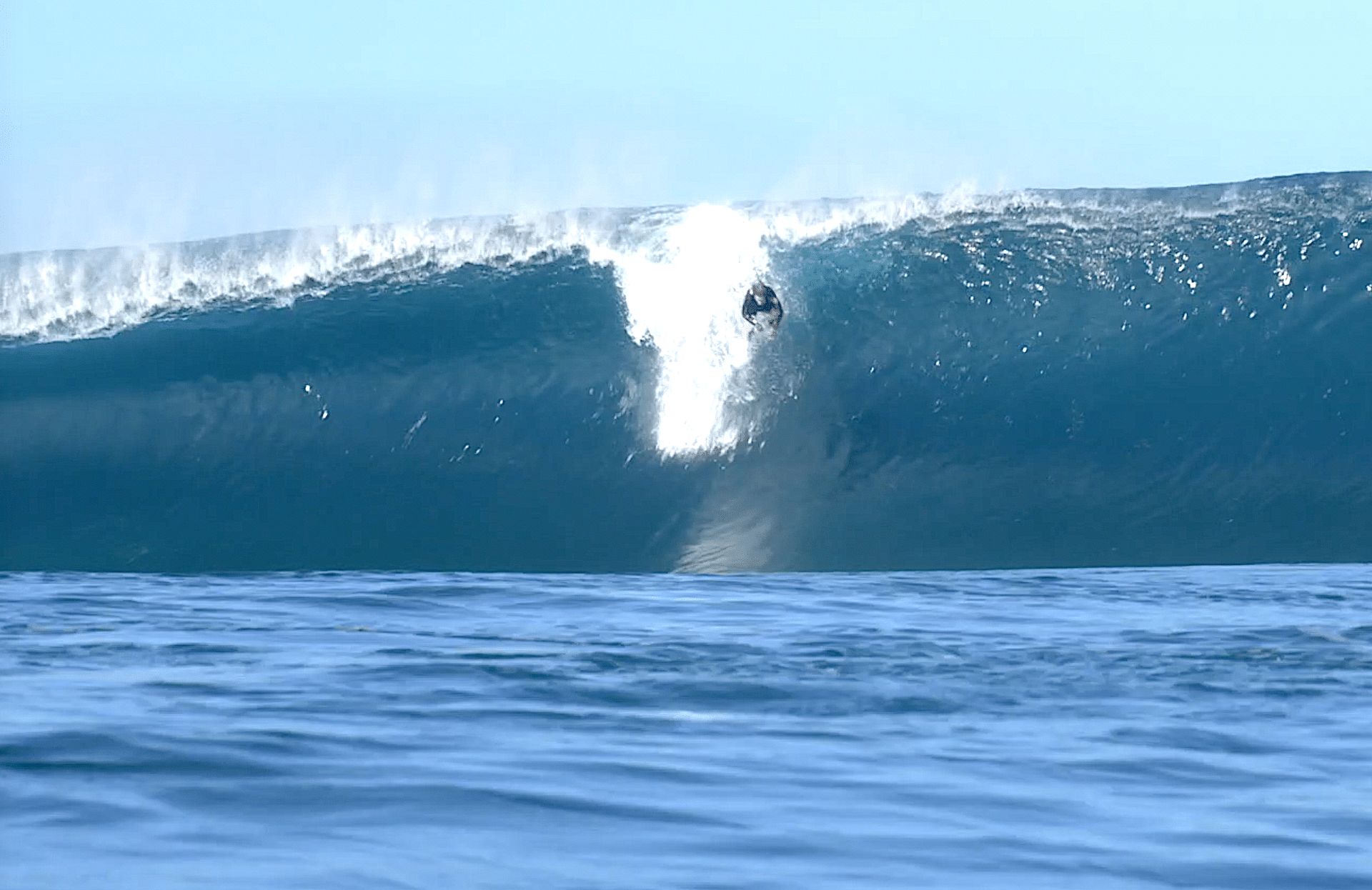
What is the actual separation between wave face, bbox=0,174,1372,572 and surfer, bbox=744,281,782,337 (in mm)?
125

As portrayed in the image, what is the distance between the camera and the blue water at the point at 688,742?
4.51 metres

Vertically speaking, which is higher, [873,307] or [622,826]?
[873,307]

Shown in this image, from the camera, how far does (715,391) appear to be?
1442 cm

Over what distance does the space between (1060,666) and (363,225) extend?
35.9ft

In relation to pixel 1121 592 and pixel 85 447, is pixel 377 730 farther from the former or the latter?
pixel 85 447

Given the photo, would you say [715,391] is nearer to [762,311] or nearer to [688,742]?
[762,311]

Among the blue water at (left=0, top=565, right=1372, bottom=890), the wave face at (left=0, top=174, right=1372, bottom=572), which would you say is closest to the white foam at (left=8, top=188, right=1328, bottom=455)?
the wave face at (left=0, top=174, right=1372, bottom=572)

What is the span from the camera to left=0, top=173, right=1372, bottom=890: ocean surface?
4902 millimetres

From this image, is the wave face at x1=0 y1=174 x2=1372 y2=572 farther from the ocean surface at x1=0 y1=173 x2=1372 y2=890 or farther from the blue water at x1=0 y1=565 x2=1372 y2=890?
the blue water at x1=0 y1=565 x2=1372 y2=890

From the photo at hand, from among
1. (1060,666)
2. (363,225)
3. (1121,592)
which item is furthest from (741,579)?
(363,225)

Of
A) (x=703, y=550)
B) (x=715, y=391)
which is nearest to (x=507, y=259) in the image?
(x=715, y=391)

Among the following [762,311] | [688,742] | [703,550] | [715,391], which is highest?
[762,311]

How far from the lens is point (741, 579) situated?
1120 centimetres

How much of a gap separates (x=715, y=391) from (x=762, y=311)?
920 mm
